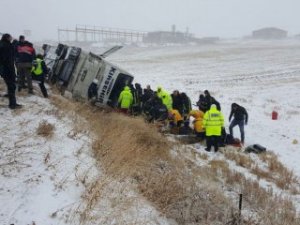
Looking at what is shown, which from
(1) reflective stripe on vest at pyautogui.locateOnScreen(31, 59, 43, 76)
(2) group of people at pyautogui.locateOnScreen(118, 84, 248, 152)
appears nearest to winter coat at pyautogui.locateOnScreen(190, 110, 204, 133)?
(2) group of people at pyautogui.locateOnScreen(118, 84, 248, 152)

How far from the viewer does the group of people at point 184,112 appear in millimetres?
11062

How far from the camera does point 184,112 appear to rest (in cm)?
1373

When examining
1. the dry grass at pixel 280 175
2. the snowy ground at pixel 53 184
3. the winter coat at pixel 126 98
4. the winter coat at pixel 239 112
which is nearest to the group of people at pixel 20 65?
the snowy ground at pixel 53 184

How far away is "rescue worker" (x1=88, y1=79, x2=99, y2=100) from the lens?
14125mm

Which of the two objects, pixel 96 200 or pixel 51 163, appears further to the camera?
pixel 51 163

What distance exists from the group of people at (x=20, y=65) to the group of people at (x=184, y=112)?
3.14 meters

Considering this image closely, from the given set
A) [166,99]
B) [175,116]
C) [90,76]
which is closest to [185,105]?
[166,99]

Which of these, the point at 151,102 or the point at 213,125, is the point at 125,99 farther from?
the point at 213,125

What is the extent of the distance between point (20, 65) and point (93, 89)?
361cm

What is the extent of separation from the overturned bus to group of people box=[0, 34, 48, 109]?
7.05ft

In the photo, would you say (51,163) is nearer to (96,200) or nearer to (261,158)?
(96,200)

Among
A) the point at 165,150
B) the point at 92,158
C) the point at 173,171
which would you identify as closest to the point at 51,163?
the point at 92,158

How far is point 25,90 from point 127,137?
4.85 metres

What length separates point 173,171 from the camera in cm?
730
